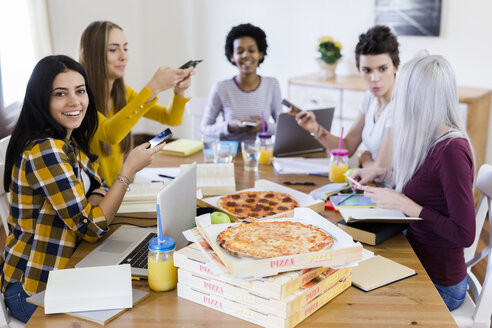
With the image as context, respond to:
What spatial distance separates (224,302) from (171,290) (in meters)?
0.18

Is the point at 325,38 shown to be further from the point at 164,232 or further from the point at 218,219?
the point at 164,232

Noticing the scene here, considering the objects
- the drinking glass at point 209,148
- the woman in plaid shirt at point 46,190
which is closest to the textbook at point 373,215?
the woman in plaid shirt at point 46,190

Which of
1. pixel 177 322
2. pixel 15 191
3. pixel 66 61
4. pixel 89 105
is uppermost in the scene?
pixel 66 61

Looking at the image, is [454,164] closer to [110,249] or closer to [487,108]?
[110,249]

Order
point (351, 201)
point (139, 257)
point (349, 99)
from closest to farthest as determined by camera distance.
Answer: point (139, 257)
point (351, 201)
point (349, 99)

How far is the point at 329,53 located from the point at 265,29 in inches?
31.7

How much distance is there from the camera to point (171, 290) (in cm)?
139

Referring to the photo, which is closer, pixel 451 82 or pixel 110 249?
pixel 110 249

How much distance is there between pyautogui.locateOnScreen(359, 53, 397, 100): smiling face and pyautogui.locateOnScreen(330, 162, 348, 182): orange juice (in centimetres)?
50

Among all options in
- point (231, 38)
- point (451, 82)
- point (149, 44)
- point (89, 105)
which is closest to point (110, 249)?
point (89, 105)

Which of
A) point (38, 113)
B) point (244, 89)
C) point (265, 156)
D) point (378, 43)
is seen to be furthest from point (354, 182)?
point (244, 89)

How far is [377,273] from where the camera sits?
4.81 ft

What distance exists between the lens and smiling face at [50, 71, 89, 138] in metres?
1.79

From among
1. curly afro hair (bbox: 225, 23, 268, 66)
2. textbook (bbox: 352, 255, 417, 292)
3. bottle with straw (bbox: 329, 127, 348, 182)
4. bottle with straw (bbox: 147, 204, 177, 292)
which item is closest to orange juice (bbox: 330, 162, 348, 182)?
bottle with straw (bbox: 329, 127, 348, 182)
